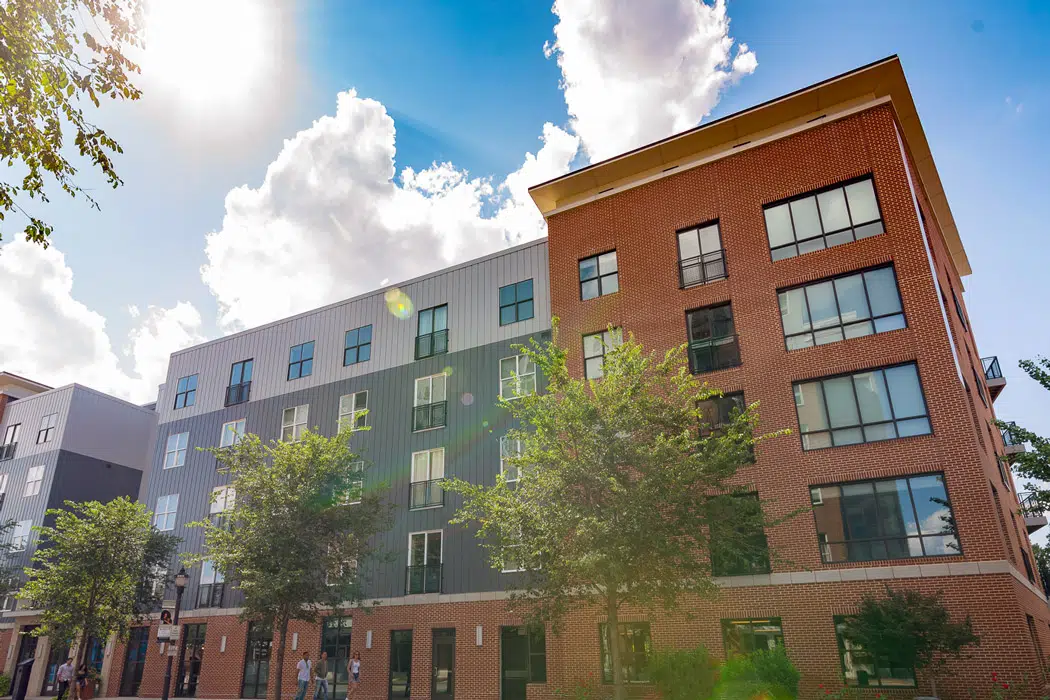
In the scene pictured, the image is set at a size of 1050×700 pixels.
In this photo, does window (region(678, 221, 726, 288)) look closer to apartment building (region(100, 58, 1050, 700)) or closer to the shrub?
apartment building (region(100, 58, 1050, 700))

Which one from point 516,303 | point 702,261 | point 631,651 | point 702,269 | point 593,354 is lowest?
point 631,651

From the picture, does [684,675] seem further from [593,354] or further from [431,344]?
[431,344]

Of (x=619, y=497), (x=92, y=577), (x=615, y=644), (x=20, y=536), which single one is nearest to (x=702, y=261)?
(x=619, y=497)

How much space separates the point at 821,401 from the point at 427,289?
1903cm

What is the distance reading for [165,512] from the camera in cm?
3884

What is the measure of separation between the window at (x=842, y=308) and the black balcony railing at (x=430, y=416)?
48.8 feet

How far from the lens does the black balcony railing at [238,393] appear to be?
127 ft

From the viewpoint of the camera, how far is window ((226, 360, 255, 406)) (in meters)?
38.9

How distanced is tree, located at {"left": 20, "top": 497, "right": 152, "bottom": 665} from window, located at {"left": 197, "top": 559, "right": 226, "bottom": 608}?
285cm

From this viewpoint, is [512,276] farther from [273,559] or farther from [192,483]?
[192,483]

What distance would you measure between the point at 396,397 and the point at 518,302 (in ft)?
24.6

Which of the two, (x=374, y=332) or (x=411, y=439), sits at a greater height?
(x=374, y=332)

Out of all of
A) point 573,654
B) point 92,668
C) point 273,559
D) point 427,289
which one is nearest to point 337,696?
point 273,559

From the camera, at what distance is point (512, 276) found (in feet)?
105
